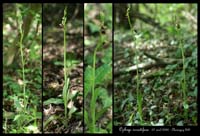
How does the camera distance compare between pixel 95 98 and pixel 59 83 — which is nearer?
pixel 95 98

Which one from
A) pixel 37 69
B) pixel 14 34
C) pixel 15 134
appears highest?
pixel 14 34

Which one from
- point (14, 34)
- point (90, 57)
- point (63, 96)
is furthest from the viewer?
point (14, 34)

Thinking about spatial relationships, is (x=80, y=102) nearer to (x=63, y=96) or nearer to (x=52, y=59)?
Result: (x=63, y=96)

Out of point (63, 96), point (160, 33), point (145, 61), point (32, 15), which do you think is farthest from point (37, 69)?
point (160, 33)

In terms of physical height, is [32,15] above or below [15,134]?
above

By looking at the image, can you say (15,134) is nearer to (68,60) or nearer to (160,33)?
(68,60)

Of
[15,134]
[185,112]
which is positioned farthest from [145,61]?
[15,134]

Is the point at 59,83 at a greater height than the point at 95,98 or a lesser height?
greater

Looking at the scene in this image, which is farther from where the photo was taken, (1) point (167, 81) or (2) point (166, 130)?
(1) point (167, 81)

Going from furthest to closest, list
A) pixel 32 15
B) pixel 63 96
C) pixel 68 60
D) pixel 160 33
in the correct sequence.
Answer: pixel 160 33 → pixel 32 15 → pixel 68 60 → pixel 63 96
